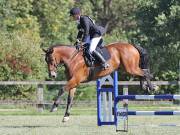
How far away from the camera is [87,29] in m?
14.4

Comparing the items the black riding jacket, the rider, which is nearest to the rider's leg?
the rider

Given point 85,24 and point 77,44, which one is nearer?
point 85,24

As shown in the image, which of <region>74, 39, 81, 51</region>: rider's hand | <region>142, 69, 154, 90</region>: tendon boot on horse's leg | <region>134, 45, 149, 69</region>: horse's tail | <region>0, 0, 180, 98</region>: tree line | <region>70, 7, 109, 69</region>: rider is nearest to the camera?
<region>70, 7, 109, 69</region>: rider

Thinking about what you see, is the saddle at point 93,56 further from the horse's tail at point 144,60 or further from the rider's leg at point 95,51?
the horse's tail at point 144,60

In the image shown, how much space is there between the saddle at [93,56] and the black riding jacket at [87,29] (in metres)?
0.27

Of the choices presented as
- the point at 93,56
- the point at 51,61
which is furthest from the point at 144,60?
the point at 51,61

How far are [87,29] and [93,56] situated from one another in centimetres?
87

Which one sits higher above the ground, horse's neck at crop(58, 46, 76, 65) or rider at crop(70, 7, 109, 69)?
rider at crop(70, 7, 109, 69)

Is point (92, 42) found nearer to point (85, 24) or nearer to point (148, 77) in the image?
point (85, 24)

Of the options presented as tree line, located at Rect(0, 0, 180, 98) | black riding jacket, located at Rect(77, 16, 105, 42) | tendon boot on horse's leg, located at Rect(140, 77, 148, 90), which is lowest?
tendon boot on horse's leg, located at Rect(140, 77, 148, 90)

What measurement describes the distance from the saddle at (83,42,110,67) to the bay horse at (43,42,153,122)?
0.09 metres

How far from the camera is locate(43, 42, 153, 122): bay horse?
14789 millimetres

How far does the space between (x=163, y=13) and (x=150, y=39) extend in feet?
4.72

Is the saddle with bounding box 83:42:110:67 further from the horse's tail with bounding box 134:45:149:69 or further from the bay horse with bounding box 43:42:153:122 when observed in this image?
the horse's tail with bounding box 134:45:149:69
